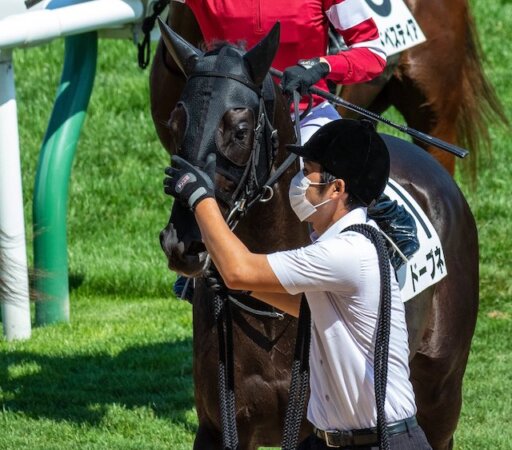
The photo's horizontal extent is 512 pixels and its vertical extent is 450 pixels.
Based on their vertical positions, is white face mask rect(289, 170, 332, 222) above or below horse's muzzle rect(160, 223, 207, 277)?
above

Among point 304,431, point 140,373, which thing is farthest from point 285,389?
point 140,373

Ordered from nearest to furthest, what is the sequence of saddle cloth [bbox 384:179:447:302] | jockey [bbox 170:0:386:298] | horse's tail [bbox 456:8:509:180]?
saddle cloth [bbox 384:179:447:302] → jockey [bbox 170:0:386:298] → horse's tail [bbox 456:8:509:180]

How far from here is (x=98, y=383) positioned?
7.66m

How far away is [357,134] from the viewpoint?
3.74 meters

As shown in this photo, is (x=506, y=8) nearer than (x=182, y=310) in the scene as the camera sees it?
No

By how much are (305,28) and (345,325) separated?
5.31 ft

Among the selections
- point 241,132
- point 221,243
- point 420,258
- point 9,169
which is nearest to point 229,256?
point 221,243

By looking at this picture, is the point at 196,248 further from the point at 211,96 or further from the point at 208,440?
the point at 208,440

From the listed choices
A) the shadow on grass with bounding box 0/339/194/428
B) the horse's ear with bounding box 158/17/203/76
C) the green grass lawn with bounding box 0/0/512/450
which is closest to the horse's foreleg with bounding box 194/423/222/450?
the horse's ear with bounding box 158/17/203/76

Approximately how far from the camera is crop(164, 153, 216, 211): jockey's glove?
3.68m

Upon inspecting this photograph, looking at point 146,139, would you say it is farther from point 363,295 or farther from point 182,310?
point 363,295

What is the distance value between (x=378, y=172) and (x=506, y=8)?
10912 millimetres

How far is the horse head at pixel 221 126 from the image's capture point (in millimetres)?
3859

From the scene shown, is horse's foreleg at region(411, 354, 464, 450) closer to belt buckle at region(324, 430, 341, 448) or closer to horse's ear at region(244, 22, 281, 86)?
belt buckle at region(324, 430, 341, 448)
